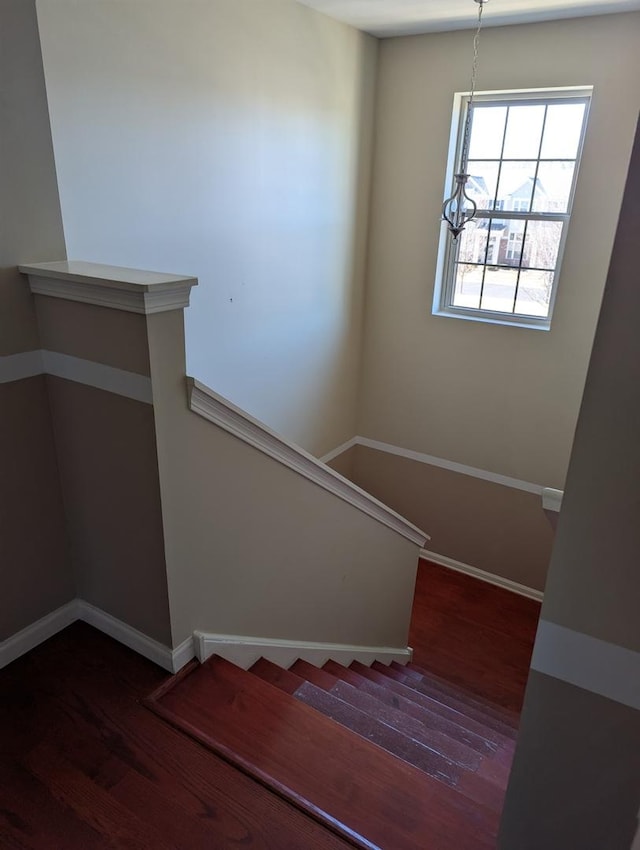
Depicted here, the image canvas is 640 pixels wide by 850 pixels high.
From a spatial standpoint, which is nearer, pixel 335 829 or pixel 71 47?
pixel 335 829

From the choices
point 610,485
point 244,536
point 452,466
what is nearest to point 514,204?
point 452,466

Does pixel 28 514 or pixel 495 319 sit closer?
pixel 28 514

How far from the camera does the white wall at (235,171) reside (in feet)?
7.85

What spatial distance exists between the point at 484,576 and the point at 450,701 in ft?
5.37

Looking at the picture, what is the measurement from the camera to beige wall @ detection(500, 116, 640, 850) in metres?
0.93

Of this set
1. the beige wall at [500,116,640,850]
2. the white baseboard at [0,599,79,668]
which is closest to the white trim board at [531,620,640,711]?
the beige wall at [500,116,640,850]

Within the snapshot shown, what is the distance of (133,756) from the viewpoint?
1687mm

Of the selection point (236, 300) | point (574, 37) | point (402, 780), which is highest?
point (574, 37)

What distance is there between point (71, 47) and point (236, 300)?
1.42m

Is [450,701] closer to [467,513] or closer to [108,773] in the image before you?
[467,513]

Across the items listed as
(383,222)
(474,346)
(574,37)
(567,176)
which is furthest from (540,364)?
(574,37)

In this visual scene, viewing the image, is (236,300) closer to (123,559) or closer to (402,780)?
(123,559)

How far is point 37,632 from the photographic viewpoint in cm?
204

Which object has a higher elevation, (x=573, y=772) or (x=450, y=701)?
(x=573, y=772)
